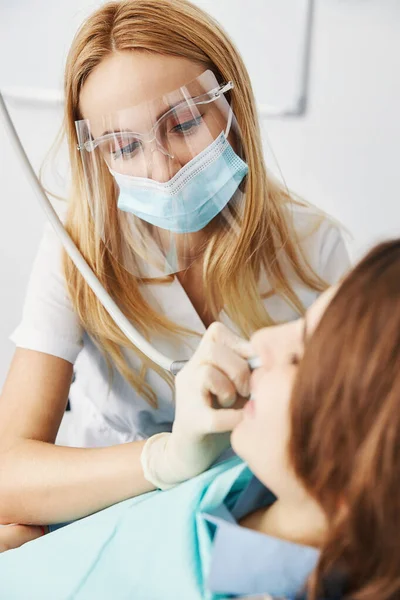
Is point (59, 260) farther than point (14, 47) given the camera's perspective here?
No

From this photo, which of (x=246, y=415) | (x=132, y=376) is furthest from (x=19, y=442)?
(x=246, y=415)

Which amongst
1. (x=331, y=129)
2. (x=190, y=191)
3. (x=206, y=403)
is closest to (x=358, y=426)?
(x=206, y=403)

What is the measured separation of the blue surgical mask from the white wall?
93 centimetres

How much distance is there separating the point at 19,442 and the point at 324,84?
1455 mm

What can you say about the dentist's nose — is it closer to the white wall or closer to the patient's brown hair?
the patient's brown hair

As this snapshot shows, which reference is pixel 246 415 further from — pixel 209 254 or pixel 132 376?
pixel 132 376

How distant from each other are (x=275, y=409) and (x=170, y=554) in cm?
25

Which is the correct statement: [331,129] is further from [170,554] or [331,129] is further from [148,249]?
[170,554]

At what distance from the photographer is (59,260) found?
124cm

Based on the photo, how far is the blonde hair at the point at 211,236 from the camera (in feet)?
3.28

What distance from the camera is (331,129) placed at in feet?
7.06

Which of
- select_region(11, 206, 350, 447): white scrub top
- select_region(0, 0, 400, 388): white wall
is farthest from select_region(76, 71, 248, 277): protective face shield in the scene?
select_region(0, 0, 400, 388): white wall

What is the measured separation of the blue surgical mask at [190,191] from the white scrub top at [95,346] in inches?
7.8

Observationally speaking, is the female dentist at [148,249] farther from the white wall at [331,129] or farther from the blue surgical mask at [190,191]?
the white wall at [331,129]
